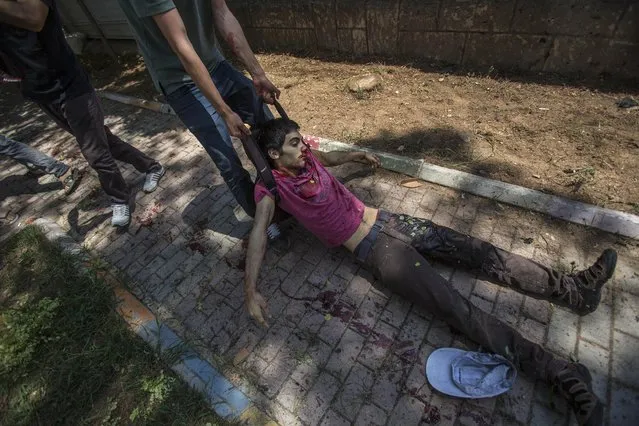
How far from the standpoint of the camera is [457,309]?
2.50 metres

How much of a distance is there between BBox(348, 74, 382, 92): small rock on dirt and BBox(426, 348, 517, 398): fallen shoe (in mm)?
3978

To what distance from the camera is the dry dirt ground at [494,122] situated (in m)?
3.54

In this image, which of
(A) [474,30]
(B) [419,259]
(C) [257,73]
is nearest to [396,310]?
(B) [419,259]

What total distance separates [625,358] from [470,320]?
104cm

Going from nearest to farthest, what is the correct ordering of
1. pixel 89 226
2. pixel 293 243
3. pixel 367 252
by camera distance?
pixel 367 252, pixel 293 243, pixel 89 226

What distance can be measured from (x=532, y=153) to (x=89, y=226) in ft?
17.1

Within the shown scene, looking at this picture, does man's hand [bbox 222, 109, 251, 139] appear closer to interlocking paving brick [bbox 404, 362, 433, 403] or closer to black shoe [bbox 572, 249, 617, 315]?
interlocking paving brick [bbox 404, 362, 433, 403]

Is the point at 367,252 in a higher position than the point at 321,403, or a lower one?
higher

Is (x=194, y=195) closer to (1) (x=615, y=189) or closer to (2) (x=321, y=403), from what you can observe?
(2) (x=321, y=403)

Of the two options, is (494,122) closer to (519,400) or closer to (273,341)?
(519,400)

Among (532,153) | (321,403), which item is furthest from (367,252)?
(532,153)

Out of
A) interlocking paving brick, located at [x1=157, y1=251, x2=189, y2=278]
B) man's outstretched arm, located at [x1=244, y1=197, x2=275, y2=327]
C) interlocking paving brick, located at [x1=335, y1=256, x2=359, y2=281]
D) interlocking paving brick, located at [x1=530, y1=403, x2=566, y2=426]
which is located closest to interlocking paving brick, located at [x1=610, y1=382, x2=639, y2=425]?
interlocking paving brick, located at [x1=530, y1=403, x2=566, y2=426]

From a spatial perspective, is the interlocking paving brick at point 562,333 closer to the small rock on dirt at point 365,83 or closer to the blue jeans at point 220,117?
the blue jeans at point 220,117

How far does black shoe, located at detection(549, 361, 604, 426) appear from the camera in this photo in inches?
81.0
